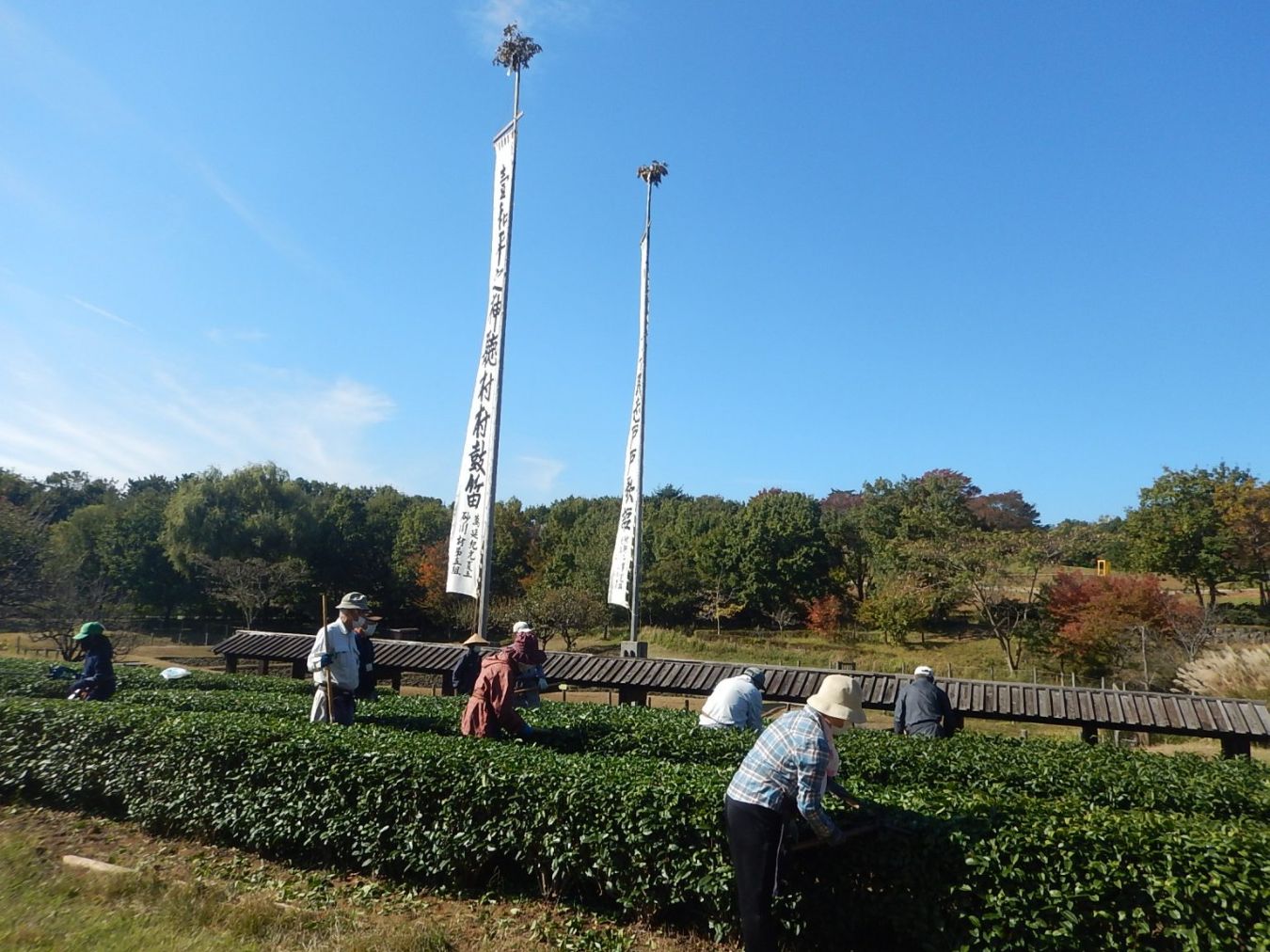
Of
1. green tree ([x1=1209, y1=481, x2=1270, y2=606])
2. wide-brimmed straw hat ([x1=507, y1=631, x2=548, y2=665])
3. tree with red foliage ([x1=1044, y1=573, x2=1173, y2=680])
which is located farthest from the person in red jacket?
green tree ([x1=1209, y1=481, x2=1270, y2=606])

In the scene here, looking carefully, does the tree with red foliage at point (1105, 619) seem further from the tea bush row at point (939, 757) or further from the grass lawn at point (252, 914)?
the grass lawn at point (252, 914)

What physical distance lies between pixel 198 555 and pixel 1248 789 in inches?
1823

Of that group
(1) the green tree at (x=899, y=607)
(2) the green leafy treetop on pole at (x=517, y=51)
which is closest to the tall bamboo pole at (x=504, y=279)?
(2) the green leafy treetop on pole at (x=517, y=51)

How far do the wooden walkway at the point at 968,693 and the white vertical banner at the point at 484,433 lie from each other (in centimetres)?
220

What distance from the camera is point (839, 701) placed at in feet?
14.9

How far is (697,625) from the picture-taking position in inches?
1927

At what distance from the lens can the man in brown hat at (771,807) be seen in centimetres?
432

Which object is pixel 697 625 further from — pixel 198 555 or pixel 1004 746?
pixel 1004 746

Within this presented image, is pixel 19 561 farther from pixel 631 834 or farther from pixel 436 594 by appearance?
pixel 631 834

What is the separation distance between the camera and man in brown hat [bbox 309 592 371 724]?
8.30 m

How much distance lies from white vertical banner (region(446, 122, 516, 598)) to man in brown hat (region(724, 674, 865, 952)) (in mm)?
10264

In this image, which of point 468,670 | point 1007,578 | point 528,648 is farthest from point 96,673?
point 1007,578

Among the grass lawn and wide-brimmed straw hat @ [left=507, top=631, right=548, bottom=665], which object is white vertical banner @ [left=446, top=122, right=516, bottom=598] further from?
the grass lawn

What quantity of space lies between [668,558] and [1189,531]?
27711 mm
